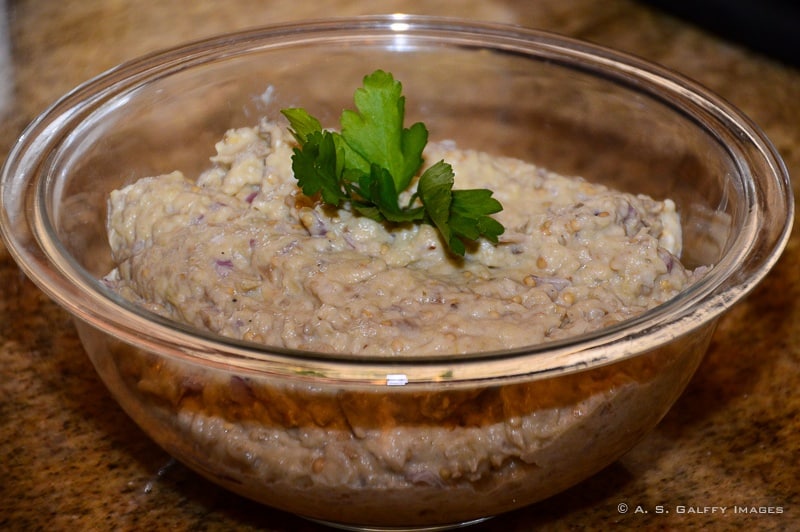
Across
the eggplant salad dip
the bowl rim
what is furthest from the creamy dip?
the bowl rim

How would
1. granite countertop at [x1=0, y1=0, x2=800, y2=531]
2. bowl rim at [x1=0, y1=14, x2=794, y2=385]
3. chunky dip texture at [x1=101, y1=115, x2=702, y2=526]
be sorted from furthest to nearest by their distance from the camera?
granite countertop at [x1=0, y1=0, x2=800, y2=531] < chunky dip texture at [x1=101, y1=115, x2=702, y2=526] < bowl rim at [x1=0, y1=14, x2=794, y2=385]

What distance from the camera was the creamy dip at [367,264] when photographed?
105cm

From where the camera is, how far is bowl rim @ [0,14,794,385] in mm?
874

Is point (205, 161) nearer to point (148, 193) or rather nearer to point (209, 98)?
point (209, 98)

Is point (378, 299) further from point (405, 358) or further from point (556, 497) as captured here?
point (556, 497)

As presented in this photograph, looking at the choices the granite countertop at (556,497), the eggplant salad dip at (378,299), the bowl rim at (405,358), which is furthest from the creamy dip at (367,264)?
the granite countertop at (556,497)

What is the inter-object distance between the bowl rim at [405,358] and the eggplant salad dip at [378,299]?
0.31 ft

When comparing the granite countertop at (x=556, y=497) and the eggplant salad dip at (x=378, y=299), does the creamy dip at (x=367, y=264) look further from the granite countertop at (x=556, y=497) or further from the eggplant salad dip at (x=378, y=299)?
the granite countertop at (x=556, y=497)

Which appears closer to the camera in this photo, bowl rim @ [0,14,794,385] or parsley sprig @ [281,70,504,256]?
bowl rim @ [0,14,794,385]

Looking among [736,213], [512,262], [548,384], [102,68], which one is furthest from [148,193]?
[102,68]

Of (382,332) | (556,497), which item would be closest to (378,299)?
(382,332)

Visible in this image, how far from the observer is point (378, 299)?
107cm

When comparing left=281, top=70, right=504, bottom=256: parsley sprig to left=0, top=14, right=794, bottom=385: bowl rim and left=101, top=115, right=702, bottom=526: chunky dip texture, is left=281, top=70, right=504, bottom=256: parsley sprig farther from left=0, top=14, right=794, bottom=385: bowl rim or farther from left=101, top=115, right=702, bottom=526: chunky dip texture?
left=0, top=14, right=794, bottom=385: bowl rim

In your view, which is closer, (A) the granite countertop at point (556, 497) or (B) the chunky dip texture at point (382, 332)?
(B) the chunky dip texture at point (382, 332)
